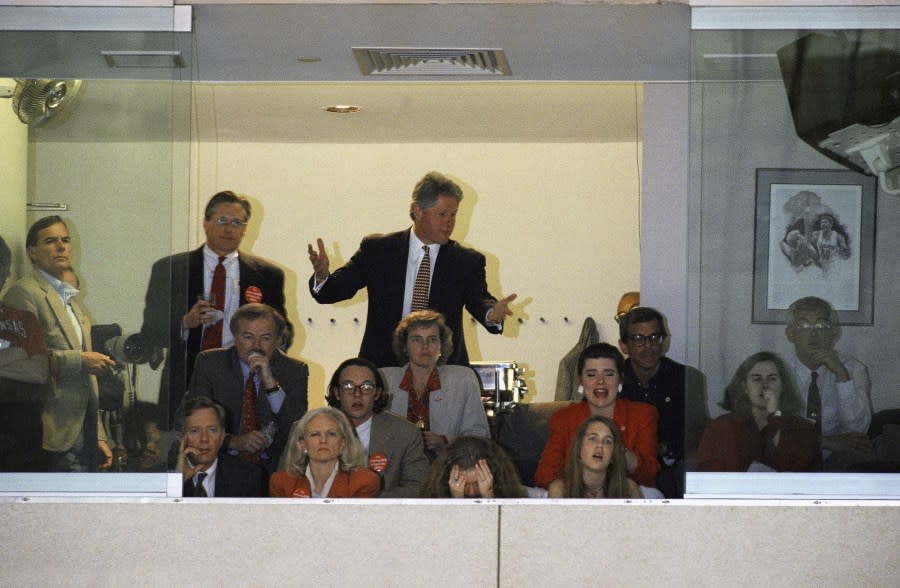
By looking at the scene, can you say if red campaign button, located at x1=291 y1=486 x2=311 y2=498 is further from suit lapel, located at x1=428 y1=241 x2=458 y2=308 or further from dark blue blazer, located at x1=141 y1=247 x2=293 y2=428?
suit lapel, located at x1=428 y1=241 x2=458 y2=308

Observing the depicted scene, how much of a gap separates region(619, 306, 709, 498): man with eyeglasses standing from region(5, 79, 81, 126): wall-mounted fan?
2.03m

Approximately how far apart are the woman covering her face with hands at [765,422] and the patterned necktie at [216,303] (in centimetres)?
200

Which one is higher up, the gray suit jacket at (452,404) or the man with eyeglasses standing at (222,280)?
the man with eyeglasses standing at (222,280)

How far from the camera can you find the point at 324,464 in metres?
4.24

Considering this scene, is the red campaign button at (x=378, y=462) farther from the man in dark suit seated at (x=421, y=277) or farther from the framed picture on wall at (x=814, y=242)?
the framed picture on wall at (x=814, y=242)

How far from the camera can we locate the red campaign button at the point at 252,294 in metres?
5.22

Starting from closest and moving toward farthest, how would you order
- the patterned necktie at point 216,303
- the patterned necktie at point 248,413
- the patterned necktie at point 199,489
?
the patterned necktie at point 199,489 < the patterned necktie at point 248,413 < the patterned necktie at point 216,303

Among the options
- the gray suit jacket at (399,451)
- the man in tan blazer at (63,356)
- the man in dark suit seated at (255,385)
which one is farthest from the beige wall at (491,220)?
the man in tan blazer at (63,356)

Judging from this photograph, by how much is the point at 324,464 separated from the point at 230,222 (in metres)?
1.30

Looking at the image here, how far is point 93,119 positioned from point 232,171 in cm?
424

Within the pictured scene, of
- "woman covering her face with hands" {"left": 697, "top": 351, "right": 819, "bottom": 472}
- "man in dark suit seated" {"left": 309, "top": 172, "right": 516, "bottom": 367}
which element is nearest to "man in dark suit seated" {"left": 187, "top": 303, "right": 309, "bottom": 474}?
"man in dark suit seated" {"left": 309, "top": 172, "right": 516, "bottom": 367}

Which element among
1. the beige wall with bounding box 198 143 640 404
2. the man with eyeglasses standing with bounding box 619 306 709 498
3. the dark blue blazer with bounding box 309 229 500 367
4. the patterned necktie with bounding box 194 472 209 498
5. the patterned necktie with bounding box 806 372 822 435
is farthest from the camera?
the beige wall with bounding box 198 143 640 404

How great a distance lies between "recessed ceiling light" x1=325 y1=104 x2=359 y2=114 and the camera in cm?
692

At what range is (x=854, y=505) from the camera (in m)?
3.81
